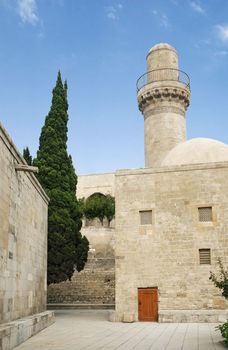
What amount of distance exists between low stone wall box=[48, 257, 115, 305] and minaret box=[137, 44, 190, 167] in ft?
26.0

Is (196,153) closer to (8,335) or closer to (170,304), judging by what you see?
(170,304)

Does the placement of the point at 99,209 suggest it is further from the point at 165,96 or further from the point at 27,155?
the point at 27,155

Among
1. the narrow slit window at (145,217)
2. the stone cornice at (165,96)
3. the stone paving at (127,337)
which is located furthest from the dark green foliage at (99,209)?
the stone paving at (127,337)

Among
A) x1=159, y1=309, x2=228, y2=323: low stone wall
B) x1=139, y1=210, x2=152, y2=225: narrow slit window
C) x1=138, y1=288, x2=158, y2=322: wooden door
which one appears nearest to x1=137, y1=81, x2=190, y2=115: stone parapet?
x1=139, y1=210, x2=152, y2=225: narrow slit window

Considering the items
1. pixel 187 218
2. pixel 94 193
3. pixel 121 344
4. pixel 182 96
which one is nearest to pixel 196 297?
pixel 187 218

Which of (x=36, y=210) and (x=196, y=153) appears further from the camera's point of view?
(x=196, y=153)

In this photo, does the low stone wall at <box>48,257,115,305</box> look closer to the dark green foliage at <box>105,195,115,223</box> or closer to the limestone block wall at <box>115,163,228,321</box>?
the limestone block wall at <box>115,163,228,321</box>

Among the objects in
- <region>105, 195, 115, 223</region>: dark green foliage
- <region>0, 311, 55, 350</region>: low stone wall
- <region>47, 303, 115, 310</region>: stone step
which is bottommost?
<region>47, 303, 115, 310</region>: stone step

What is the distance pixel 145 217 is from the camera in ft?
55.7

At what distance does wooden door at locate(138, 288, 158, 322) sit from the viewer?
52.6 ft

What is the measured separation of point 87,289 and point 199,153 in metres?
12.5

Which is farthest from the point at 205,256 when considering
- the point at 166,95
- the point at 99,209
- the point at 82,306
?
the point at 99,209

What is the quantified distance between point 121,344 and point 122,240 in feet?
23.0

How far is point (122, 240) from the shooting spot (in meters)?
16.9
